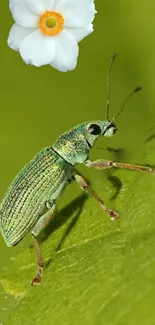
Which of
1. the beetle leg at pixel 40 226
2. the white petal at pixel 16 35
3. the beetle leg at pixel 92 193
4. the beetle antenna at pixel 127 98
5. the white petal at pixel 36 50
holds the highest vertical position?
the white petal at pixel 16 35

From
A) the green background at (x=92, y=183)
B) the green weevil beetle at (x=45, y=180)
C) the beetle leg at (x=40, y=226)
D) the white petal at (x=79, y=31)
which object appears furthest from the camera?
the green weevil beetle at (x=45, y=180)

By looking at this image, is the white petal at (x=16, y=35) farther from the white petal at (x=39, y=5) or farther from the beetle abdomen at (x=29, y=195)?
the beetle abdomen at (x=29, y=195)

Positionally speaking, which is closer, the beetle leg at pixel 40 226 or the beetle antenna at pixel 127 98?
the beetle leg at pixel 40 226

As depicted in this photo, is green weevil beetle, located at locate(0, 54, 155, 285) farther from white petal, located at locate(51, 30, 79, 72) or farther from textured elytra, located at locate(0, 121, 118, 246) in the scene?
white petal, located at locate(51, 30, 79, 72)

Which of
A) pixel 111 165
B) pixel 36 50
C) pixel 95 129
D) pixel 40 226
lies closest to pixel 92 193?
pixel 111 165

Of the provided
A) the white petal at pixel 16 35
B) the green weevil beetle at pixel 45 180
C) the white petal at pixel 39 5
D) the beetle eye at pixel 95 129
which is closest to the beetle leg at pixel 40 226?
the green weevil beetle at pixel 45 180

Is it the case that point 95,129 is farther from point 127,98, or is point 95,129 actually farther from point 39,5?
point 39,5

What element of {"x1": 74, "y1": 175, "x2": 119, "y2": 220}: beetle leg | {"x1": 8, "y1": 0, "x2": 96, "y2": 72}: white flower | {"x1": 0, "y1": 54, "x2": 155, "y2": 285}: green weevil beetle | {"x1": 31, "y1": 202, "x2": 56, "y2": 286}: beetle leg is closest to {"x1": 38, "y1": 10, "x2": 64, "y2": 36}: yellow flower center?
{"x1": 8, "y1": 0, "x2": 96, "y2": 72}: white flower
